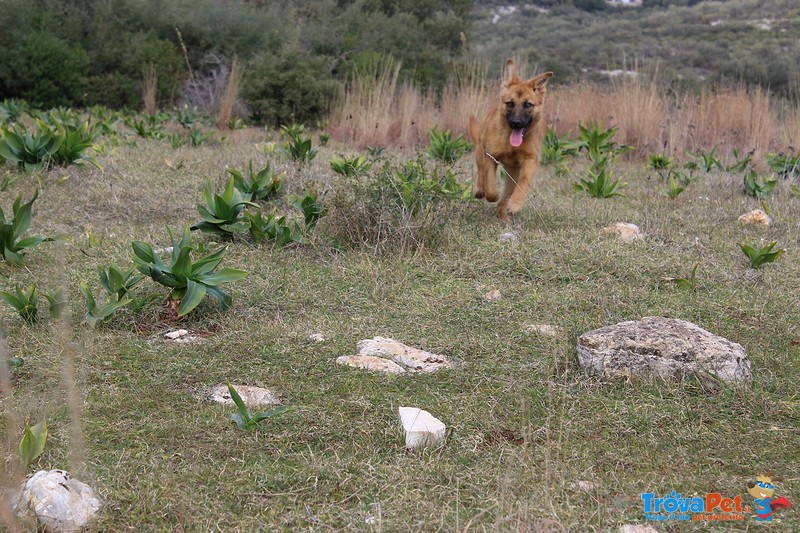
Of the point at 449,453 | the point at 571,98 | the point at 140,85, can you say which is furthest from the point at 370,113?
the point at 449,453

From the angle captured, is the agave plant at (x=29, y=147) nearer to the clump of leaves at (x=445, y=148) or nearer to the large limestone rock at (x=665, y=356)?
the clump of leaves at (x=445, y=148)

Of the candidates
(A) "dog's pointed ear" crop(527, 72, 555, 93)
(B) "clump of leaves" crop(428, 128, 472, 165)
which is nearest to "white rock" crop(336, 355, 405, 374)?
(A) "dog's pointed ear" crop(527, 72, 555, 93)

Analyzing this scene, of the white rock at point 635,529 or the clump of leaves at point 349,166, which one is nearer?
the white rock at point 635,529

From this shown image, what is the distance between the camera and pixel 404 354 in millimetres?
3590

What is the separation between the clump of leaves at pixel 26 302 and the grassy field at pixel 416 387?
48 mm

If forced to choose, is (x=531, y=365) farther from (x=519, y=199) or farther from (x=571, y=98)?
(x=571, y=98)

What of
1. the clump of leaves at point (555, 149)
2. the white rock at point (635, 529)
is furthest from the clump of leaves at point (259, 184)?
the white rock at point (635, 529)

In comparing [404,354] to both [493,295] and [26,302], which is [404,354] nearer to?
[493,295]

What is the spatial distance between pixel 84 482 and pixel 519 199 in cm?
415

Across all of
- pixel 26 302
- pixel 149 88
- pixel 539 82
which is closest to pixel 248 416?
pixel 26 302

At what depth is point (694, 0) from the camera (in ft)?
143

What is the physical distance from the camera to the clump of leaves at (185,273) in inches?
151

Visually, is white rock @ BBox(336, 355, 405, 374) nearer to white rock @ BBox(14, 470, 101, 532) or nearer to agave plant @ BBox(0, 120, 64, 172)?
white rock @ BBox(14, 470, 101, 532)

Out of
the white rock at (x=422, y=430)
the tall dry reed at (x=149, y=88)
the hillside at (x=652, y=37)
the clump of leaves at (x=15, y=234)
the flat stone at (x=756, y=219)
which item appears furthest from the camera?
the hillside at (x=652, y=37)
